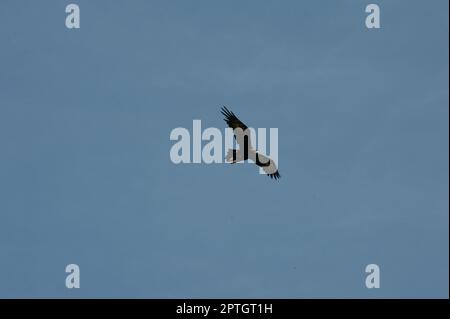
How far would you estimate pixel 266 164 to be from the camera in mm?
56656

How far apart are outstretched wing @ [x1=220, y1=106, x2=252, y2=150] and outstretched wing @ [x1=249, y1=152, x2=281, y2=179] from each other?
519 millimetres

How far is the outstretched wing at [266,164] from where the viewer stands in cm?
5556

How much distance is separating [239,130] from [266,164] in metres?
2.65

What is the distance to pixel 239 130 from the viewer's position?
180 ft

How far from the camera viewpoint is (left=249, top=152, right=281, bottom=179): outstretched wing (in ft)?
182

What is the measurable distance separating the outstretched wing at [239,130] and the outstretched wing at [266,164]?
1.70 feet

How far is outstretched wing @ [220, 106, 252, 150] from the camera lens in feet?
179
